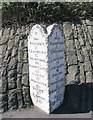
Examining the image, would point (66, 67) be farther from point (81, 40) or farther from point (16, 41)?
point (16, 41)

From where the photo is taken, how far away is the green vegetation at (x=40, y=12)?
9719 millimetres

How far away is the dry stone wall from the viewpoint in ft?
22.1

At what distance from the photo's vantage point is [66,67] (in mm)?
7668

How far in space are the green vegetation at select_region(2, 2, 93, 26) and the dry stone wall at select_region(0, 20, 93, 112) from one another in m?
0.33

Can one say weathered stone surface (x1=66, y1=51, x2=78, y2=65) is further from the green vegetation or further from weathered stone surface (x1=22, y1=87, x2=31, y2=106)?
the green vegetation

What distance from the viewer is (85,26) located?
31.2 feet

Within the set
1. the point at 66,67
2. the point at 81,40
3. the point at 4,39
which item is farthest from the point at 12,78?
the point at 81,40

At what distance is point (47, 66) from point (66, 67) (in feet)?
5.53

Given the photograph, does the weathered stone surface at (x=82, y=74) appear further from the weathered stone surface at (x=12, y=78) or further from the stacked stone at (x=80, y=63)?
the weathered stone surface at (x=12, y=78)

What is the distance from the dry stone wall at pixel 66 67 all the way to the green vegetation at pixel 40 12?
33 centimetres

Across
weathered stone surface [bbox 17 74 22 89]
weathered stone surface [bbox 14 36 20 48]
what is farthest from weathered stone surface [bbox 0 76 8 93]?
weathered stone surface [bbox 14 36 20 48]

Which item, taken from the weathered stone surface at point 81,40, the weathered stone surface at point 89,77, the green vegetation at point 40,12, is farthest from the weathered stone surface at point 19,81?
the green vegetation at point 40,12

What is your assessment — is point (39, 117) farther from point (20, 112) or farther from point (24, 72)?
point (24, 72)

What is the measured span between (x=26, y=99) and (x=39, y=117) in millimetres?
647
